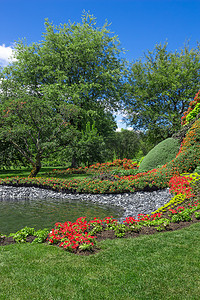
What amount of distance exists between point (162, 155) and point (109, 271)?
10.9m

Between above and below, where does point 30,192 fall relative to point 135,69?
below

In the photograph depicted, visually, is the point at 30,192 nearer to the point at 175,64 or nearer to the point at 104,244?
the point at 104,244

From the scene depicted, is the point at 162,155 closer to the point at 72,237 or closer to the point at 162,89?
the point at 72,237

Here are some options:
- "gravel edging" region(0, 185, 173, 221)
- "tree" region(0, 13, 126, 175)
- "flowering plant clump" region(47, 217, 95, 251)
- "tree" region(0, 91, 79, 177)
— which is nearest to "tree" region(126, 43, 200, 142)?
"tree" region(0, 13, 126, 175)

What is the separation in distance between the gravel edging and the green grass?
2573 mm

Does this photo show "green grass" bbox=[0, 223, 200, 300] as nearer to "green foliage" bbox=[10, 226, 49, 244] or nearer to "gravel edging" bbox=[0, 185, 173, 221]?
"green foliage" bbox=[10, 226, 49, 244]

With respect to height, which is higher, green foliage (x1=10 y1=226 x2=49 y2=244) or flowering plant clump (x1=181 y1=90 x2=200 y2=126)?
flowering plant clump (x1=181 y1=90 x2=200 y2=126)

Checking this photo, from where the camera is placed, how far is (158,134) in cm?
2564

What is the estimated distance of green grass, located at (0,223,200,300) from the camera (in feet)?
9.25

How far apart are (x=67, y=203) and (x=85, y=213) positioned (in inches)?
71.0

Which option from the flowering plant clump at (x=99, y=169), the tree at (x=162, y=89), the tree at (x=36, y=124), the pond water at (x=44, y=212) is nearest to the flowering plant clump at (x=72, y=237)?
the pond water at (x=44, y=212)

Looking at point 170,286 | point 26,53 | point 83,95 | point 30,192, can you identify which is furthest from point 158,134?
point 170,286

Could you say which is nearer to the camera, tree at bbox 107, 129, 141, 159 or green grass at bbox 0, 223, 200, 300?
green grass at bbox 0, 223, 200, 300

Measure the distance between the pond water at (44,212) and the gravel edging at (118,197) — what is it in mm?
429
